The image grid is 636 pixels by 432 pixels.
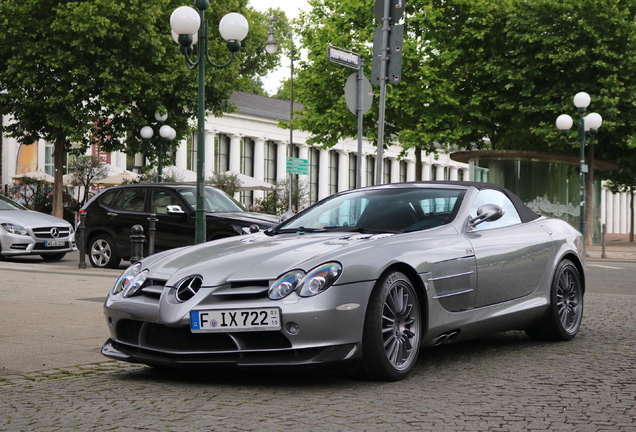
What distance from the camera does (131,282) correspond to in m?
6.15

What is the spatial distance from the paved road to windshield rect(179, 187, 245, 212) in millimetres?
8477

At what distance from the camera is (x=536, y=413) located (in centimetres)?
502

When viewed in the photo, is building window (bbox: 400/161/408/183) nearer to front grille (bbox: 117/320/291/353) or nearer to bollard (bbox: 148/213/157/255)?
bollard (bbox: 148/213/157/255)

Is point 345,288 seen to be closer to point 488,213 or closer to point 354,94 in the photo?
point 488,213

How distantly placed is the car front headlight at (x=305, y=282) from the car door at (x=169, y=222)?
35.5ft

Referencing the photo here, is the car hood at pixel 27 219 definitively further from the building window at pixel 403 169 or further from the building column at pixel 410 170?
the building column at pixel 410 170

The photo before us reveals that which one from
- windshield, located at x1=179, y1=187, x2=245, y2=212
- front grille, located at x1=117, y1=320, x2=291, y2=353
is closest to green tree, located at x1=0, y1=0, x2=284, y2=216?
windshield, located at x1=179, y1=187, x2=245, y2=212

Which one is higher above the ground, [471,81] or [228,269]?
[471,81]

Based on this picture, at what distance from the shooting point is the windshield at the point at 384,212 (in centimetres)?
689

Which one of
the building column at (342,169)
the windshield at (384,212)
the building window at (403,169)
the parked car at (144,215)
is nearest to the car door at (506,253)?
the windshield at (384,212)

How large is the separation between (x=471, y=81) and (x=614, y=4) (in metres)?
5.70

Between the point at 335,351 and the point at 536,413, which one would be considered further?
the point at 335,351

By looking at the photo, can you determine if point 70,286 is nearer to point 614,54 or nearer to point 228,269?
point 228,269

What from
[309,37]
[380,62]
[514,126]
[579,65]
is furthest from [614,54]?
[380,62]
